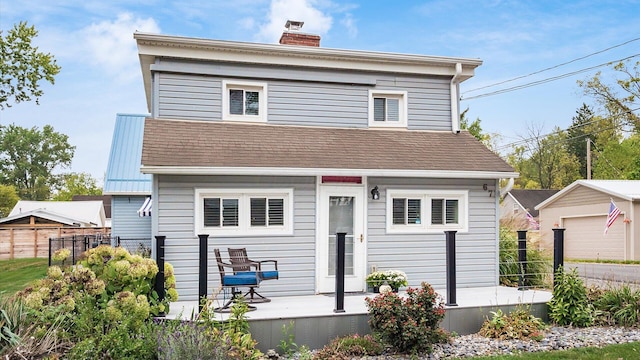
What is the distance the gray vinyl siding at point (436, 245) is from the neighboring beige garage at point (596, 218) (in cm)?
1094

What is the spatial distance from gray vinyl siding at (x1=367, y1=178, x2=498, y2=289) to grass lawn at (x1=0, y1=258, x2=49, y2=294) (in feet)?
27.6

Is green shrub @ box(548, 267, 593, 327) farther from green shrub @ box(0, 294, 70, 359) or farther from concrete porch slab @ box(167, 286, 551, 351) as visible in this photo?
green shrub @ box(0, 294, 70, 359)

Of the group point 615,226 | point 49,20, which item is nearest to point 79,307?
point 49,20

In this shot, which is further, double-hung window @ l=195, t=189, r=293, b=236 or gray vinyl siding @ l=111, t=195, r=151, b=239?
gray vinyl siding @ l=111, t=195, r=151, b=239

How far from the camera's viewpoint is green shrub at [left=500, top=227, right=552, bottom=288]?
→ 37.4 feet

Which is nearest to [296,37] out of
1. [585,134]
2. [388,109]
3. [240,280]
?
[388,109]

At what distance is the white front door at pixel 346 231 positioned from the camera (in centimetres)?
1041

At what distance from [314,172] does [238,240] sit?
5.89 ft

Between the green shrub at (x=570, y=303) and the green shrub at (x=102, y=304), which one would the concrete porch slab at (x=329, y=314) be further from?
the green shrub at (x=102, y=304)

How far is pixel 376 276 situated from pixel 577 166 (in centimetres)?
4309

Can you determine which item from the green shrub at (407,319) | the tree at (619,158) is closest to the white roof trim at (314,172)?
the green shrub at (407,319)

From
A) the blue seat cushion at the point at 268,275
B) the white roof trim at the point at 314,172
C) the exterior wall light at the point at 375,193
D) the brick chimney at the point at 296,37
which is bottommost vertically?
the blue seat cushion at the point at 268,275

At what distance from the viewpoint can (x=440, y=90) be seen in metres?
12.3

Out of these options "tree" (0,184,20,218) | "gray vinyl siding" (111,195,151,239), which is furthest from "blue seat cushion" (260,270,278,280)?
"tree" (0,184,20,218)
